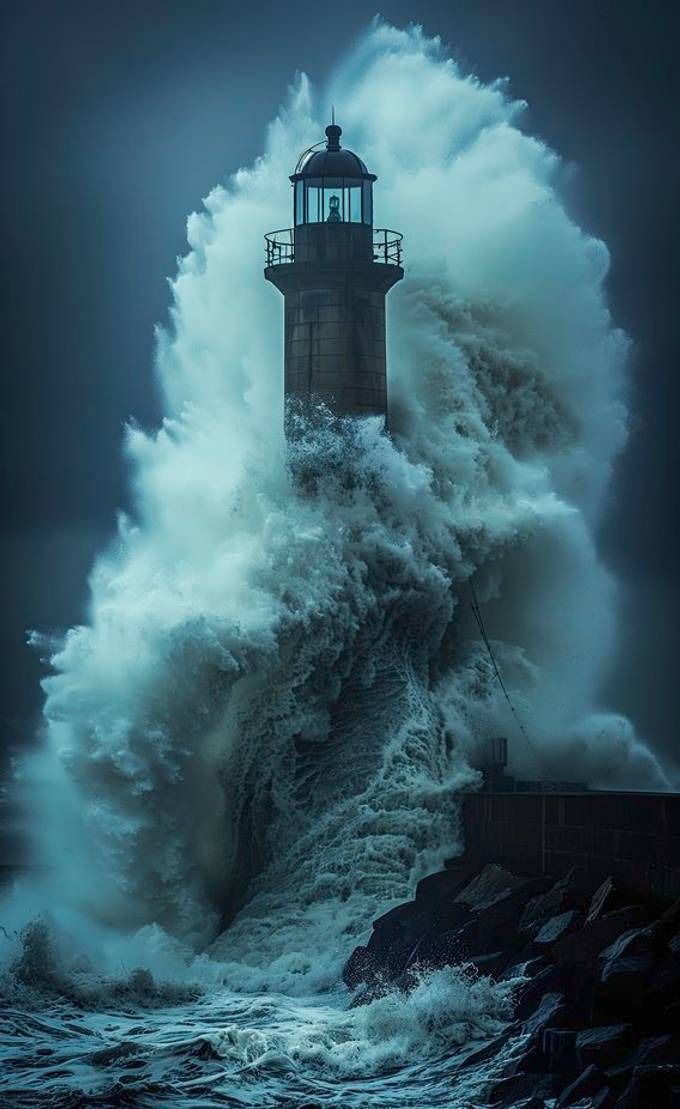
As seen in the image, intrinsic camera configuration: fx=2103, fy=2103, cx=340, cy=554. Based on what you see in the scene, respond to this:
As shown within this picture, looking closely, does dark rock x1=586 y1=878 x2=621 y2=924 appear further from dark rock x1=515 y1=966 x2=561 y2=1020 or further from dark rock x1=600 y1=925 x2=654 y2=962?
dark rock x1=600 y1=925 x2=654 y2=962

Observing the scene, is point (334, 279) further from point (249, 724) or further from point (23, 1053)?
point (23, 1053)

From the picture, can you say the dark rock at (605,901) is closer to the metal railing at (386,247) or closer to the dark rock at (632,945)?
the dark rock at (632,945)

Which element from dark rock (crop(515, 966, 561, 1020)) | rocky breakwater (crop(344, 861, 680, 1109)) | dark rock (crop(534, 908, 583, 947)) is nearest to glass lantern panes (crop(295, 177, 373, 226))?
rocky breakwater (crop(344, 861, 680, 1109))

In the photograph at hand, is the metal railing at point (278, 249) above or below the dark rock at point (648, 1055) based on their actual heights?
above

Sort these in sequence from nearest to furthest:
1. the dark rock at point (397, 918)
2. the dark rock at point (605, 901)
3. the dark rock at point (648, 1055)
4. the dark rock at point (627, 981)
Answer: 1. the dark rock at point (648, 1055)
2. the dark rock at point (627, 981)
3. the dark rock at point (605, 901)
4. the dark rock at point (397, 918)

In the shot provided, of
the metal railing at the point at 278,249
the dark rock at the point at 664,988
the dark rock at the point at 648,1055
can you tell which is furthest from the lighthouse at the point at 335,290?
the dark rock at the point at 648,1055
